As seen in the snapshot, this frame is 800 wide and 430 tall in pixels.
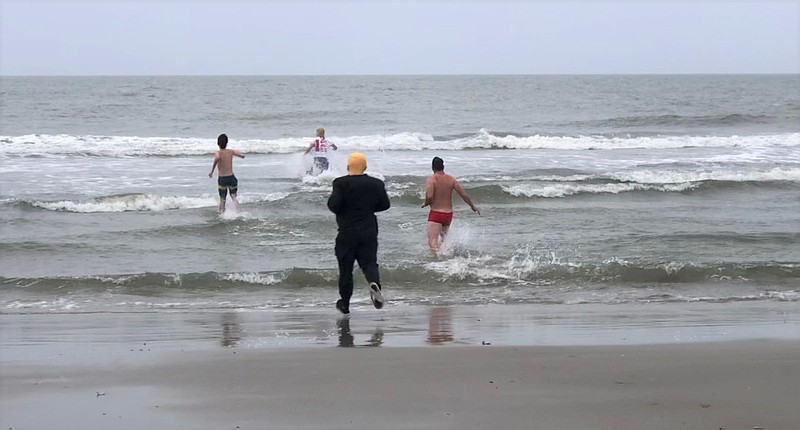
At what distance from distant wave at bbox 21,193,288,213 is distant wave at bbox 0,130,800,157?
33.3ft

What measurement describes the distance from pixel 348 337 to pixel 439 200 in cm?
451

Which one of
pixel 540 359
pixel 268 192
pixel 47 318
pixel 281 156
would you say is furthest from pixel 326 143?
pixel 540 359

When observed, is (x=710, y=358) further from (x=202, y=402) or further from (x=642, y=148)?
(x=642, y=148)

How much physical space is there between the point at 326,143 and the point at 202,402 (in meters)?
13.3

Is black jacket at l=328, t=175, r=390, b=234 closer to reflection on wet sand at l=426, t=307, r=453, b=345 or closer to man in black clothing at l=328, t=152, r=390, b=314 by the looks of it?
man in black clothing at l=328, t=152, r=390, b=314

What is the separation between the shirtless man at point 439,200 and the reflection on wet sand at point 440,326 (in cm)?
272

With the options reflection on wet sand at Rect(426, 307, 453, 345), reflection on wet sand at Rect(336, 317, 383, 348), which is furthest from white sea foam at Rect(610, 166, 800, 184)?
reflection on wet sand at Rect(336, 317, 383, 348)

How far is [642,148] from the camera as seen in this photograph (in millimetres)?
29906

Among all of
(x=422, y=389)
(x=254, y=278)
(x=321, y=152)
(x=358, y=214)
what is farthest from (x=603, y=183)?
(x=422, y=389)

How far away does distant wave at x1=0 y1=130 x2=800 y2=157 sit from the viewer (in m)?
27.2

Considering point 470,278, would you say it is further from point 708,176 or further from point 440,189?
point 708,176

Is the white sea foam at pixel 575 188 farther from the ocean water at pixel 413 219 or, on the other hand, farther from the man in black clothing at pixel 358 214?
the man in black clothing at pixel 358 214

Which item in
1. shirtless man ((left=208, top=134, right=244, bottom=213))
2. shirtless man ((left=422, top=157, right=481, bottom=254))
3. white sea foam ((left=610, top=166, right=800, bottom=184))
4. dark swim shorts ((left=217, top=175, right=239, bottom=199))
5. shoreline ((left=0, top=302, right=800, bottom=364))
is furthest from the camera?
white sea foam ((left=610, top=166, right=800, bottom=184))

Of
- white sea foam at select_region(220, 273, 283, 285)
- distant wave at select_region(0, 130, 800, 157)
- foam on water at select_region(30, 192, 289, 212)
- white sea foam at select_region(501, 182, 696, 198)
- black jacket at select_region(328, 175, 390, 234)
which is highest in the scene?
black jacket at select_region(328, 175, 390, 234)
